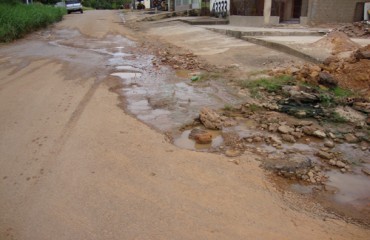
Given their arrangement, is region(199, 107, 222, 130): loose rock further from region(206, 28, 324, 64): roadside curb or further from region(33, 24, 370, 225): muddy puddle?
region(206, 28, 324, 64): roadside curb

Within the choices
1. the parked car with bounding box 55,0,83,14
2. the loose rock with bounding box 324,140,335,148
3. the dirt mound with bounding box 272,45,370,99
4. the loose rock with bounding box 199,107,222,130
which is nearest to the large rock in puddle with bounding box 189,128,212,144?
the loose rock with bounding box 199,107,222,130

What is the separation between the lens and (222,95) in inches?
228

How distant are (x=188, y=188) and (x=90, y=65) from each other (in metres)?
6.00

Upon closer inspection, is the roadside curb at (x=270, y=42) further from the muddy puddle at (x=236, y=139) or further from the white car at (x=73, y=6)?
the white car at (x=73, y=6)

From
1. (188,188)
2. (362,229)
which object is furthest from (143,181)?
(362,229)

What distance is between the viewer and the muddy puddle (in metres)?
3.17

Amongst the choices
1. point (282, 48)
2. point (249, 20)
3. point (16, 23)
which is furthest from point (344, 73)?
point (16, 23)

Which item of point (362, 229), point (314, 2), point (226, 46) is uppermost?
point (314, 2)

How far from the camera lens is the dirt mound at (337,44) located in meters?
8.07

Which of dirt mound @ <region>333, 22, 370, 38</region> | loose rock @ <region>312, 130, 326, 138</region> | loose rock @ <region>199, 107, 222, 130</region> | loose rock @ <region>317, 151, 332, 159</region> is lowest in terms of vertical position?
loose rock @ <region>317, 151, 332, 159</region>

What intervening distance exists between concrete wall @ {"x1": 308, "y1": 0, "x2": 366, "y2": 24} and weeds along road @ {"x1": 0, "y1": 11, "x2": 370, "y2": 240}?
1152 centimetres

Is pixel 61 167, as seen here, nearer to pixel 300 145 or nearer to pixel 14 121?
pixel 14 121

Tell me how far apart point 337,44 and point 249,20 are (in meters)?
8.48

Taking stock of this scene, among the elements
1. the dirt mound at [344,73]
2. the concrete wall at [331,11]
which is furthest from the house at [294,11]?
the dirt mound at [344,73]
